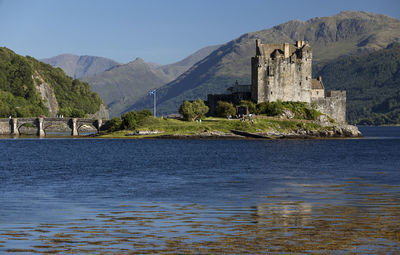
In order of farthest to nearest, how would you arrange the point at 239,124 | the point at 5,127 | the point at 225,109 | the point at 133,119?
the point at 5,127 → the point at 225,109 → the point at 133,119 → the point at 239,124

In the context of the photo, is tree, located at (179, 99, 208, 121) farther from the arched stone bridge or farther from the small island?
the arched stone bridge

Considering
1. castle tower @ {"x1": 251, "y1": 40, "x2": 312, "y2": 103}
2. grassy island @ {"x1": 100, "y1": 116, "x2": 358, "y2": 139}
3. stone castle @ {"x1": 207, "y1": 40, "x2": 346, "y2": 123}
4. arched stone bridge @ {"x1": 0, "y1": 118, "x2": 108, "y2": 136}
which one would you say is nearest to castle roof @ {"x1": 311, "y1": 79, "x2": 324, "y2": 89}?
stone castle @ {"x1": 207, "y1": 40, "x2": 346, "y2": 123}

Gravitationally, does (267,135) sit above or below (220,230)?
above

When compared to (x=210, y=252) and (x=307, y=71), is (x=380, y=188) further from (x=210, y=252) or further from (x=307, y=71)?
(x=307, y=71)

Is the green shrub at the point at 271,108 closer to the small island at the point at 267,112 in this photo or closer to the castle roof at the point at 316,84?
the small island at the point at 267,112

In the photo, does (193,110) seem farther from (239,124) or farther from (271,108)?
(271,108)

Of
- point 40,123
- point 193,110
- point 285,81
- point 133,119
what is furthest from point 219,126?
point 40,123

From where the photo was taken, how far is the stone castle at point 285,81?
562 feet

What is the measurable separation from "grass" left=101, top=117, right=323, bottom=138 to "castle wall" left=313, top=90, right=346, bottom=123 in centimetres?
1088

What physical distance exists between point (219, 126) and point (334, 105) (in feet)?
134

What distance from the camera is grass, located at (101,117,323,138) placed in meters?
159

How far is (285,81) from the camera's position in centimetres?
17275

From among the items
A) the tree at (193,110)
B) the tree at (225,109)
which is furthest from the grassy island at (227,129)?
the tree at (225,109)

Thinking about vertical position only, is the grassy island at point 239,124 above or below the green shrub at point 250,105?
below
